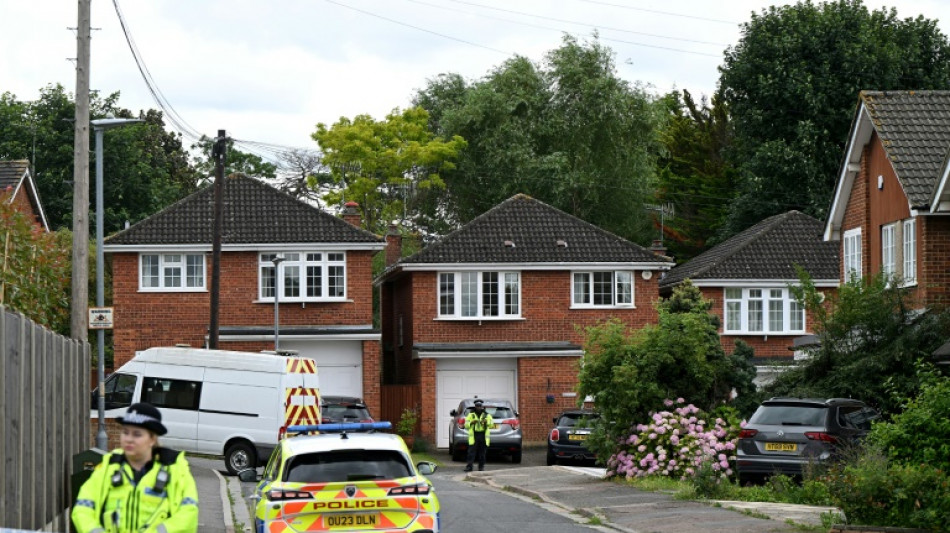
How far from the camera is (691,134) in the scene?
2803 inches

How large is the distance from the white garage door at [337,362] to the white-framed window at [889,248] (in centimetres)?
1957

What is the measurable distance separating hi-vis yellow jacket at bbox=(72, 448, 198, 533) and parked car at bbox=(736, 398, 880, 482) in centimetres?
1576

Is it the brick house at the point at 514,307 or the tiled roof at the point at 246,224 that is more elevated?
the tiled roof at the point at 246,224

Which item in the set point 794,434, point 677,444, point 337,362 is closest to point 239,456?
point 677,444

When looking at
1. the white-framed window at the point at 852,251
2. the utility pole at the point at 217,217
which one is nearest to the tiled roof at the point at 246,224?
the utility pole at the point at 217,217

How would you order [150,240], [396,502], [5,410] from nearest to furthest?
[5,410] < [396,502] < [150,240]

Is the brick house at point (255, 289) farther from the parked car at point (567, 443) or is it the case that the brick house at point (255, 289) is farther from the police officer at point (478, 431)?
the police officer at point (478, 431)

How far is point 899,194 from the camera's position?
98.6 ft

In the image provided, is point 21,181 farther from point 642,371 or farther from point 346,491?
point 346,491

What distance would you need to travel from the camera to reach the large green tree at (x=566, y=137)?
63688 mm

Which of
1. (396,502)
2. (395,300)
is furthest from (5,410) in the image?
(395,300)

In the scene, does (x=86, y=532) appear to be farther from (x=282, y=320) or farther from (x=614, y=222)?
(x=614, y=222)

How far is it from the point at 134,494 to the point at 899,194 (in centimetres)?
2431

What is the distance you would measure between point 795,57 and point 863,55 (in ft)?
9.20
